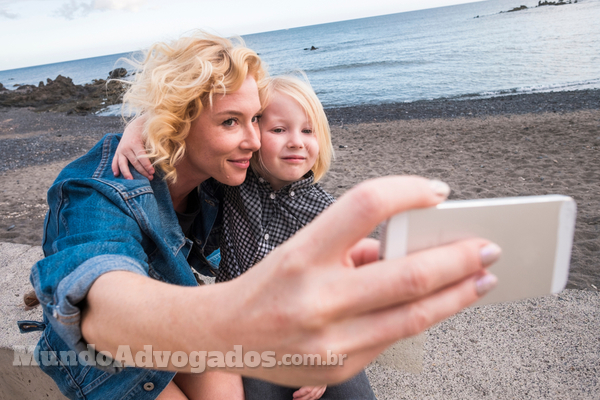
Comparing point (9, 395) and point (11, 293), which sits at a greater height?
point (11, 293)

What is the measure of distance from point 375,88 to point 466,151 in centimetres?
1460

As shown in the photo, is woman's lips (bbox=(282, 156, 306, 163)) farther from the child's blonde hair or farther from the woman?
the woman

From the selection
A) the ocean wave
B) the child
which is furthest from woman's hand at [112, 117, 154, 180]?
the ocean wave

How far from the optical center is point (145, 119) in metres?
1.96

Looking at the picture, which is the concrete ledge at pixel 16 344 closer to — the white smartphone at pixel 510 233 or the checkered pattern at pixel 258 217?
the checkered pattern at pixel 258 217

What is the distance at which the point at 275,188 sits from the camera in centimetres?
239

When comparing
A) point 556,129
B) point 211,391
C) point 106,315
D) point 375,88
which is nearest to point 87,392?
point 211,391

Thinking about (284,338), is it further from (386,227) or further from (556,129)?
(556,129)

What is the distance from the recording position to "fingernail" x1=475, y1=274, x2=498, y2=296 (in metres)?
0.62

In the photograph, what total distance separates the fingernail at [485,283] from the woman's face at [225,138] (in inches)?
57.7

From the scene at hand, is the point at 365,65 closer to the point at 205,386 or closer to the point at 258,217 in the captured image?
the point at 258,217

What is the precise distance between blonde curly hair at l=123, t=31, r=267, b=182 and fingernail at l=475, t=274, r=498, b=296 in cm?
146

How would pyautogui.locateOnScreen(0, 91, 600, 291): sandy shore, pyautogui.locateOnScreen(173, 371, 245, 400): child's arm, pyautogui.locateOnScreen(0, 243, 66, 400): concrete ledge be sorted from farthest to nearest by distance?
pyautogui.locateOnScreen(0, 91, 600, 291): sandy shore, pyautogui.locateOnScreen(0, 243, 66, 400): concrete ledge, pyautogui.locateOnScreen(173, 371, 245, 400): child's arm

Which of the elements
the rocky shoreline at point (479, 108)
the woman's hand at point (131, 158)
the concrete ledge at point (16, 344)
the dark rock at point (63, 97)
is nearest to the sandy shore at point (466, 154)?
the rocky shoreline at point (479, 108)
